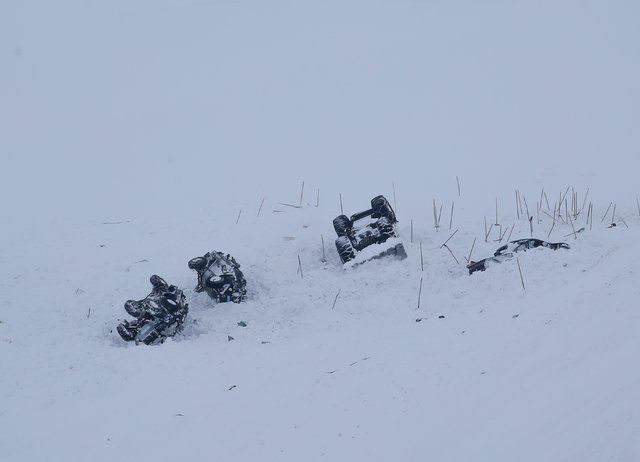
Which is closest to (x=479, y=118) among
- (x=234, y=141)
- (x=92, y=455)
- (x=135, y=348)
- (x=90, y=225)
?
(x=234, y=141)

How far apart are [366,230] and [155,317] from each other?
353cm

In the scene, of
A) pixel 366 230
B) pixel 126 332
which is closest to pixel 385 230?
pixel 366 230

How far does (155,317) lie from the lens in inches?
289

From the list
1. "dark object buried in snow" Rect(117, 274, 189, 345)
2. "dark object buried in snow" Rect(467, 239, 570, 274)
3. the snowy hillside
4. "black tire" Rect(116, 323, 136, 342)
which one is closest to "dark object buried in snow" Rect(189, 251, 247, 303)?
the snowy hillside

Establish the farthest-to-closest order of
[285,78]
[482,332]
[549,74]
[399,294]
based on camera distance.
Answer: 1. [285,78]
2. [549,74]
3. [399,294]
4. [482,332]

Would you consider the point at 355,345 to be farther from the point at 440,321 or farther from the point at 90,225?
the point at 90,225

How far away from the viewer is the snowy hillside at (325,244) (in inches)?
210

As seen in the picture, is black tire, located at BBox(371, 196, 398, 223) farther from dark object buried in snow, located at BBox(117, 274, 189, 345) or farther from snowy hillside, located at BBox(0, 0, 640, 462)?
dark object buried in snow, located at BBox(117, 274, 189, 345)

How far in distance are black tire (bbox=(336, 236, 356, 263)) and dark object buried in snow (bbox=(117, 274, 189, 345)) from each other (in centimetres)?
246

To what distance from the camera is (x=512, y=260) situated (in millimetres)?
8344

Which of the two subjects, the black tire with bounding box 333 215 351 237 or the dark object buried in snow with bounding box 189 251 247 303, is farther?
the black tire with bounding box 333 215 351 237

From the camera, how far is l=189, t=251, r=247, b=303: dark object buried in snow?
8078 millimetres

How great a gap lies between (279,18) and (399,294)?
854 inches

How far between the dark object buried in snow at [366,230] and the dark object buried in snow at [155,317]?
8.45 feet
